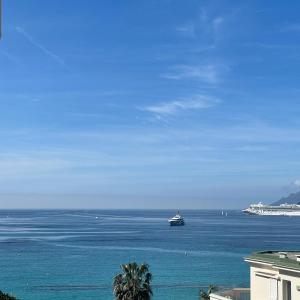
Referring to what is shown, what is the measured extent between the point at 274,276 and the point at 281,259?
0.71 metres

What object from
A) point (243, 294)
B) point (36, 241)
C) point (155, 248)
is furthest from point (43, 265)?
point (243, 294)

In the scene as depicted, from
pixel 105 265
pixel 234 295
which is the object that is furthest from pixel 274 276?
pixel 105 265

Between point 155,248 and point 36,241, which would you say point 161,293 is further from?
point 36,241

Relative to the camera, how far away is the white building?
824 inches

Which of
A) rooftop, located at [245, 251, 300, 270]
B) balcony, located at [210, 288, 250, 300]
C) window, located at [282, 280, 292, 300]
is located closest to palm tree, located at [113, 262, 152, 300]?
balcony, located at [210, 288, 250, 300]

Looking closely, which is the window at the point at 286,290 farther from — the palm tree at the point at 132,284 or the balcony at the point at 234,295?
the palm tree at the point at 132,284

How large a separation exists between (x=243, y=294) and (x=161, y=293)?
53171mm

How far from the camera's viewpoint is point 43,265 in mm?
103125

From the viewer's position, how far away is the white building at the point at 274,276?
2094cm

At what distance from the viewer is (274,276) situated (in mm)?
22109

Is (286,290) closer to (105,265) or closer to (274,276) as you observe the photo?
(274,276)

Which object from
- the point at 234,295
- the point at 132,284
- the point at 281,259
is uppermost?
the point at 281,259

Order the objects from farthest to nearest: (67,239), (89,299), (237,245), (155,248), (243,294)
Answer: (67,239), (237,245), (155,248), (89,299), (243,294)

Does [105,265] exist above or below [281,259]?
below
